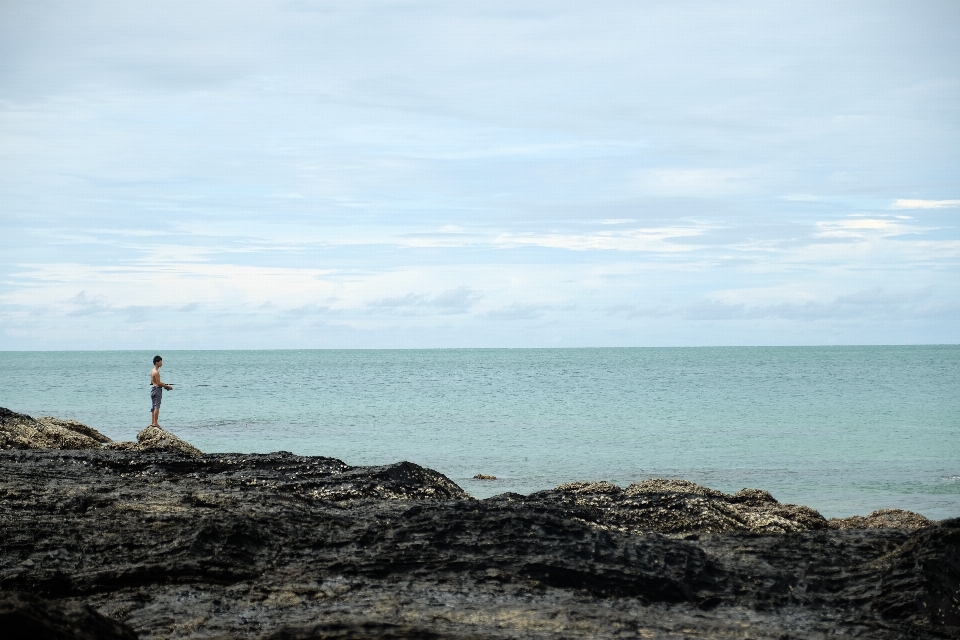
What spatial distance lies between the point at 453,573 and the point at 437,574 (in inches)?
3.6

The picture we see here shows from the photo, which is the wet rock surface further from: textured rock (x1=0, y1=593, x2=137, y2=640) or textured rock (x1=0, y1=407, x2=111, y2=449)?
textured rock (x1=0, y1=407, x2=111, y2=449)

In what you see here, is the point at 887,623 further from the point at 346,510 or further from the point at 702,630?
the point at 346,510

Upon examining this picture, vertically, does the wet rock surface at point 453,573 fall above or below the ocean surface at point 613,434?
above

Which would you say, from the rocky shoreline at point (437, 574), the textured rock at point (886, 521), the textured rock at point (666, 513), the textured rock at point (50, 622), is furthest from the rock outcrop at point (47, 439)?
the textured rock at point (886, 521)

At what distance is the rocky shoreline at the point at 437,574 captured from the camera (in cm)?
411

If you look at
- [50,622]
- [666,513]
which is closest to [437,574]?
[50,622]

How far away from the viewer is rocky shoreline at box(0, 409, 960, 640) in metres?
4.11

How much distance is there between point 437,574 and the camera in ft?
15.9

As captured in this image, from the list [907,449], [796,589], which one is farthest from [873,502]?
[796,589]

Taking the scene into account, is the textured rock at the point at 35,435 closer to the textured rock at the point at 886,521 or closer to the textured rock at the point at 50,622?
the textured rock at the point at 50,622

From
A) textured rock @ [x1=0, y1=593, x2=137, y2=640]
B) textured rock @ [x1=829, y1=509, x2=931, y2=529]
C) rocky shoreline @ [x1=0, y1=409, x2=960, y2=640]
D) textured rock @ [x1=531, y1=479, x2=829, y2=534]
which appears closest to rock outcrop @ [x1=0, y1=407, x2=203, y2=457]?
rocky shoreline @ [x1=0, y1=409, x2=960, y2=640]

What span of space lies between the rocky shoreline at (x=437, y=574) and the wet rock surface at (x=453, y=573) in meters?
0.01

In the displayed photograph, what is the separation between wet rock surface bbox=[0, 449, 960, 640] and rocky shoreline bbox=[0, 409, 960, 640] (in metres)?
0.01

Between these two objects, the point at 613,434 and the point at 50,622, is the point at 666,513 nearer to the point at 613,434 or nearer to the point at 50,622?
the point at 50,622
